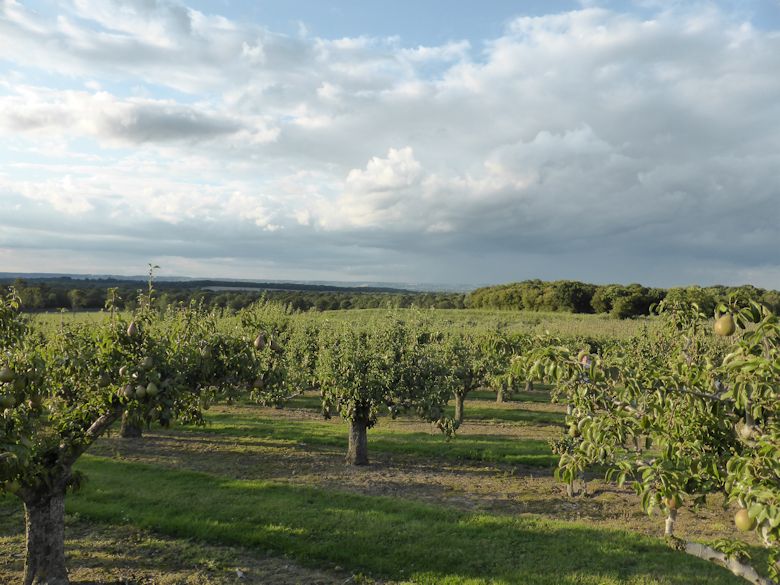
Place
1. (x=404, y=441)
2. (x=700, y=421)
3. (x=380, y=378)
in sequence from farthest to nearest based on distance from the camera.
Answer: (x=404, y=441), (x=380, y=378), (x=700, y=421)

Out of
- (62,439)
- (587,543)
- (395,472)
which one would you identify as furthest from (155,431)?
(587,543)

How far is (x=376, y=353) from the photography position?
18719 mm

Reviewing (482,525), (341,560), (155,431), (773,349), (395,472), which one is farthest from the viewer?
(155,431)

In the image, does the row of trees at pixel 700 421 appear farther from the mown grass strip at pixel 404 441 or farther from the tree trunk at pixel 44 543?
the mown grass strip at pixel 404 441

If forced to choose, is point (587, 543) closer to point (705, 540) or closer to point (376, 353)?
point (705, 540)

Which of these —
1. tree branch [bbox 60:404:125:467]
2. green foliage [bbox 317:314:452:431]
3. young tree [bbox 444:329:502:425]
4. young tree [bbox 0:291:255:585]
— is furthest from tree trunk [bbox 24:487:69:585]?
young tree [bbox 444:329:502:425]

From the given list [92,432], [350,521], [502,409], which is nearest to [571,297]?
[502,409]

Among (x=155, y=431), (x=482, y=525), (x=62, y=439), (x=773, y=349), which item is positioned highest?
(x=773, y=349)

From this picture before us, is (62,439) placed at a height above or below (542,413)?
above

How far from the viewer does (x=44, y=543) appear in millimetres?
9703

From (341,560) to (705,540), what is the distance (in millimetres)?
8844

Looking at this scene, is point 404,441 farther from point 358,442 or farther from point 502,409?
point 502,409

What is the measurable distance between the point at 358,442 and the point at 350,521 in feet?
20.4

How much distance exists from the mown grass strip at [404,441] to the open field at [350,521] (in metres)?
0.13
